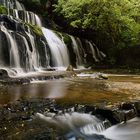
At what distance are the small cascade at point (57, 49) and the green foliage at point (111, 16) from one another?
1.61 meters

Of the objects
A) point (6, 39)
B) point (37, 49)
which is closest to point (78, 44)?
point (37, 49)

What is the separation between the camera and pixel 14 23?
20.0m

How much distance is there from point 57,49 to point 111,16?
4370mm

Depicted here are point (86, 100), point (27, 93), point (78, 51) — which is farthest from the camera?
point (78, 51)

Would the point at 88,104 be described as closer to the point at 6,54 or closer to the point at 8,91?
the point at 8,91

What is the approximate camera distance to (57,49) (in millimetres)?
21984

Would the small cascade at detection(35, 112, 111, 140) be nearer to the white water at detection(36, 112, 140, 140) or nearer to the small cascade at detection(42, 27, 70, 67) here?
the white water at detection(36, 112, 140, 140)

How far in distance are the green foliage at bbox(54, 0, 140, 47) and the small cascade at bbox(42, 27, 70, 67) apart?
161cm

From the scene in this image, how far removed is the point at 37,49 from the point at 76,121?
13.4 m

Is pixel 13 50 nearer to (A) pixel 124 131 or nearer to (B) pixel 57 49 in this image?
(B) pixel 57 49

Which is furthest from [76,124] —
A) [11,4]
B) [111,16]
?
[11,4]

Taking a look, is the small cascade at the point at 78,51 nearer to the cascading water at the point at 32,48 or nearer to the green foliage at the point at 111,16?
the cascading water at the point at 32,48

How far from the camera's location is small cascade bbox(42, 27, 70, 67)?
2139cm

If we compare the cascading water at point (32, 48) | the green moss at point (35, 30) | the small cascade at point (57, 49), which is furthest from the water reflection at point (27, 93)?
the small cascade at point (57, 49)
